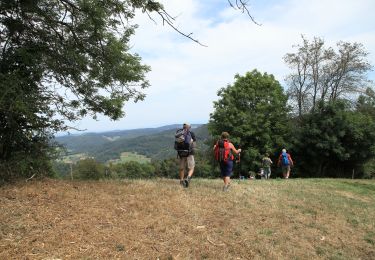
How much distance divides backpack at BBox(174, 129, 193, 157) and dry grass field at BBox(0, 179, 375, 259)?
117 cm

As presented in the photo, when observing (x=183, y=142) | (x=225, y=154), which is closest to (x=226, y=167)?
(x=225, y=154)

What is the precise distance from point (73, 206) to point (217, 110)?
34302 mm

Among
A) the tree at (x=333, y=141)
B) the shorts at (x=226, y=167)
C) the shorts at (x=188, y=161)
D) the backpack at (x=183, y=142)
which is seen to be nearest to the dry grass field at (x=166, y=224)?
the shorts at (x=226, y=167)

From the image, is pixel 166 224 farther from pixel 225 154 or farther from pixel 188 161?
pixel 225 154

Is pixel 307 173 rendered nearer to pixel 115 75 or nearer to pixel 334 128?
pixel 334 128

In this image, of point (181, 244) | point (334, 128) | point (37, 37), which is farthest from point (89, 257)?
point (334, 128)

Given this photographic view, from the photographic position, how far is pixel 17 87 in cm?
839

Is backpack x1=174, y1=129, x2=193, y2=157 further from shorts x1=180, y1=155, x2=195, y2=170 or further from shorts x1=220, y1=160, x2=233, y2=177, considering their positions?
shorts x1=220, y1=160, x2=233, y2=177

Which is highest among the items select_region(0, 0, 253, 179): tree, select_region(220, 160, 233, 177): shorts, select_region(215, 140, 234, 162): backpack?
select_region(0, 0, 253, 179): tree

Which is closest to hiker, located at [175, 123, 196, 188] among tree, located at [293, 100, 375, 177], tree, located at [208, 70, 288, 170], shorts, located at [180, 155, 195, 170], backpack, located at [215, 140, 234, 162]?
shorts, located at [180, 155, 195, 170]

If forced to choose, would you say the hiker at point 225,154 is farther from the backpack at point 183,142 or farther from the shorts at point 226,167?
the backpack at point 183,142

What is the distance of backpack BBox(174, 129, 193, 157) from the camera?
12.0 metres

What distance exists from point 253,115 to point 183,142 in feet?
99.9

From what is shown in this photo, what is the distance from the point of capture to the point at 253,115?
41.5 meters
